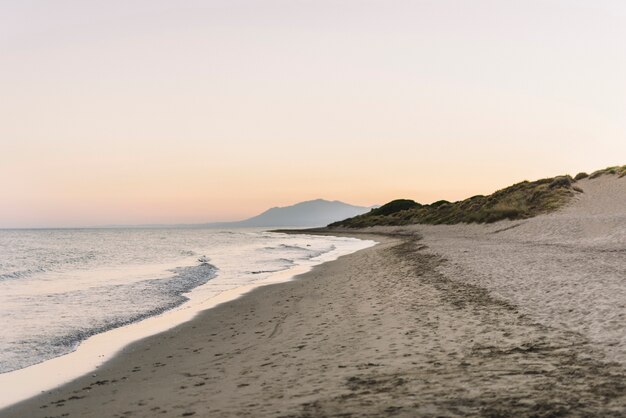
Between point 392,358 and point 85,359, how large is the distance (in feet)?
23.0

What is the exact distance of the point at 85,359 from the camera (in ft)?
38.1

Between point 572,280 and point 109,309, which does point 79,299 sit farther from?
point 572,280

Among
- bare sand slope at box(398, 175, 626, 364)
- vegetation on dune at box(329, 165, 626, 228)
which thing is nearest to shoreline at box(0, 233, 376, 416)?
bare sand slope at box(398, 175, 626, 364)

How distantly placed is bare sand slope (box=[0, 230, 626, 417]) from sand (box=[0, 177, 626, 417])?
0.10ft

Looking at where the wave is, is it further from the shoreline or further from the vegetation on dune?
the vegetation on dune

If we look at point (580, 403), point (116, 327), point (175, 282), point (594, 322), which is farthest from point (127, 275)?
point (580, 403)

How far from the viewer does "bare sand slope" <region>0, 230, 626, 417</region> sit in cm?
684

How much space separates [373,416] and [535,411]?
1.97m

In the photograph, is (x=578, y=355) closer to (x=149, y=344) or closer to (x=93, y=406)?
(x=93, y=406)

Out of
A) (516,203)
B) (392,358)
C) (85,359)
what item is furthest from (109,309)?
(516,203)

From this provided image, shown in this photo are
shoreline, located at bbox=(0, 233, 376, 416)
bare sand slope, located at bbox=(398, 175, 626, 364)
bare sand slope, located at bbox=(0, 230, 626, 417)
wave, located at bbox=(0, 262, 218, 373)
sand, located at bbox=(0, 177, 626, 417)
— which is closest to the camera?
bare sand slope, located at bbox=(0, 230, 626, 417)

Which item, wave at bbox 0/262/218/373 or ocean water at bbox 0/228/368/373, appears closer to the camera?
wave at bbox 0/262/218/373

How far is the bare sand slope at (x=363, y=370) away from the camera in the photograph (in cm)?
684

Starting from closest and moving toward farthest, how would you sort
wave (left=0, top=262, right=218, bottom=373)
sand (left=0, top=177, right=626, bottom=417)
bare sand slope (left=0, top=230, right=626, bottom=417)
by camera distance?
1. bare sand slope (left=0, top=230, right=626, bottom=417)
2. sand (left=0, top=177, right=626, bottom=417)
3. wave (left=0, top=262, right=218, bottom=373)
